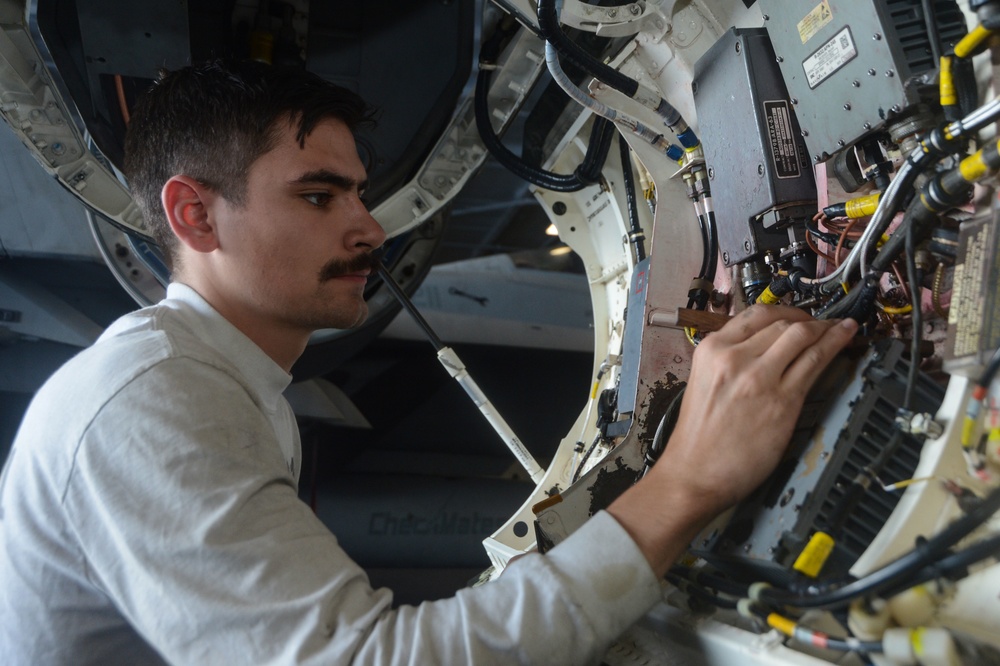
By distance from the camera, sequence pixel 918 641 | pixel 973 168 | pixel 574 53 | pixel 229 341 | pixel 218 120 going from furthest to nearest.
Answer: pixel 574 53, pixel 218 120, pixel 229 341, pixel 973 168, pixel 918 641

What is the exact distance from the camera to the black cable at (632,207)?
6.01 feet

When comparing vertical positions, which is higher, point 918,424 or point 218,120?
point 218,120

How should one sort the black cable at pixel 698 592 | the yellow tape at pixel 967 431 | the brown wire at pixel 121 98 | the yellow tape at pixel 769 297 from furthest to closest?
the brown wire at pixel 121 98
the yellow tape at pixel 769 297
the black cable at pixel 698 592
the yellow tape at pixel 967 431

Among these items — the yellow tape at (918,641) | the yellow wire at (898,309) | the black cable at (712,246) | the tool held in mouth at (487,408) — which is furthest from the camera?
the tool held in mouth at (487,408)

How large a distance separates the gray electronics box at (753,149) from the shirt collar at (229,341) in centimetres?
82

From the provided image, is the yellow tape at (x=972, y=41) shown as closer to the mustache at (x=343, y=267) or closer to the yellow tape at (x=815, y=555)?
the yellow tape at (x=815, y=555)

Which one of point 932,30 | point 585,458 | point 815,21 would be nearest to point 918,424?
point 932,30

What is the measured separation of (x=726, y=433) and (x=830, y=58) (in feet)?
1.89

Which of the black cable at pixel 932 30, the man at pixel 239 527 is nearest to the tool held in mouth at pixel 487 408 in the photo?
the man at pixel 239 527

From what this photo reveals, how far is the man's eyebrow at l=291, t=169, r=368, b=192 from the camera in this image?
1210 millimetres

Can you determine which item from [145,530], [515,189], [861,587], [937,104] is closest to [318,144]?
[145,530]

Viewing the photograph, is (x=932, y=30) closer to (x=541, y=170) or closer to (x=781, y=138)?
(x=781, y=138)

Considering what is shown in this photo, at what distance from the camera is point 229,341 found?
117 centimetres

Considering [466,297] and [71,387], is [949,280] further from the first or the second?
[466,297]
